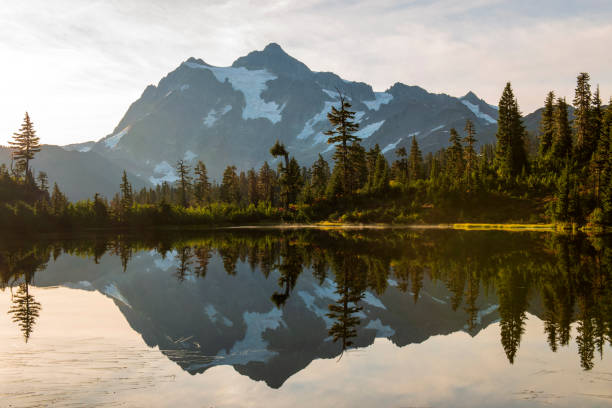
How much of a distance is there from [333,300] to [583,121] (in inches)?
2887

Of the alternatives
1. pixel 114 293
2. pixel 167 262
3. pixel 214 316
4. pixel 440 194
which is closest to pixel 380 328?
pixel 214 316

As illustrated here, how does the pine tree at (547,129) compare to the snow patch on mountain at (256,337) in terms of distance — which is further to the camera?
the pine tree at (547,129)

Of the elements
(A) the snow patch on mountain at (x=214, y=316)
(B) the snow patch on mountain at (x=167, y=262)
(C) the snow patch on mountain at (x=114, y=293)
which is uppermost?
(A) the snow patch on mountain at (x=214, y=316)

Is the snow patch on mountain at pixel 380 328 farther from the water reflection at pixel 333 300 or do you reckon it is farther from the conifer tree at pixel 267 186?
the conifer tree at pixel 267 186

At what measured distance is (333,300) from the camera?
13.5 metres

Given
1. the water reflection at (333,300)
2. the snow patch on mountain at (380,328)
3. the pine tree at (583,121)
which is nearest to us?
the water reflection at (333,300)

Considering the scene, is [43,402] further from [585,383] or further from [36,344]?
[585,383]

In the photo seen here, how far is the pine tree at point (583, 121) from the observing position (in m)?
67.4

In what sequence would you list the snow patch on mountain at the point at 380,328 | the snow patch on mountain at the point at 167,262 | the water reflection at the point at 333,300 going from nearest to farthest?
the water reflection at the point at 333,300, the snow patch on mountain at the point at 380,328, the snow patch on mountain at the point at 167,262

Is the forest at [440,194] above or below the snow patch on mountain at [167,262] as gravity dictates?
above

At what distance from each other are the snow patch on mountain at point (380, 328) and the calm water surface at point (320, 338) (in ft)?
0.19

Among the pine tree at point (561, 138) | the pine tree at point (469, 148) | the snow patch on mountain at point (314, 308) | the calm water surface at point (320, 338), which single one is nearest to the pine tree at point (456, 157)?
the pine tree at point (469, 148)

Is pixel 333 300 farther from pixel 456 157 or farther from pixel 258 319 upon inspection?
pixel 456 157

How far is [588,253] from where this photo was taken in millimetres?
23734
